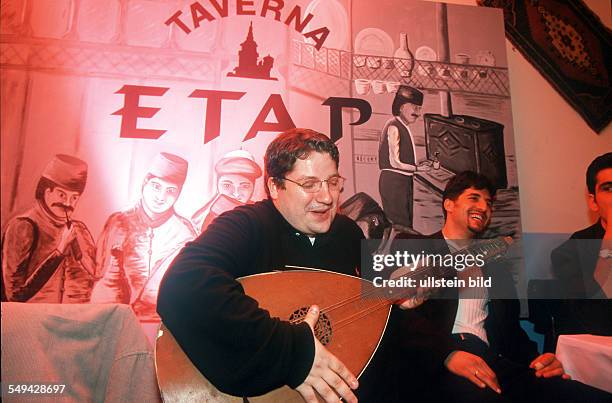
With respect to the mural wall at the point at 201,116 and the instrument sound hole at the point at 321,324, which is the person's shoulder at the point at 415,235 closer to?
the mural wall at the point at 201,116

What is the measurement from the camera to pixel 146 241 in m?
1.57

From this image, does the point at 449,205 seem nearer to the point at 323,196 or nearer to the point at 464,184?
the point at 464,184

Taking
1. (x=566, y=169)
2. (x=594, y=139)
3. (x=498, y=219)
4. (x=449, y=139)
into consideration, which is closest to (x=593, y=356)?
(x=498, y=219)

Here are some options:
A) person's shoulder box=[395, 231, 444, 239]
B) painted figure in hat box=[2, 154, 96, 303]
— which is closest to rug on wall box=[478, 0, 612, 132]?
person's shoulder box=[395, 231, 444, 239]

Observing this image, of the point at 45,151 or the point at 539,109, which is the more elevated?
the point at 539,109

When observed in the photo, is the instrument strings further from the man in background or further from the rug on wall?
the rug on wall

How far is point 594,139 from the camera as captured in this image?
2.01 m

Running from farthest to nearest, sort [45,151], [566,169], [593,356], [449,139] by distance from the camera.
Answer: [566,169] → [449,139] → [45,151] → [593,356]

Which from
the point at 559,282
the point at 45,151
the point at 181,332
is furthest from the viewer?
the point at 559,282

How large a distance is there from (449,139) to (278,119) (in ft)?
2.31

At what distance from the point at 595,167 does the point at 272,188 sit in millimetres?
1497

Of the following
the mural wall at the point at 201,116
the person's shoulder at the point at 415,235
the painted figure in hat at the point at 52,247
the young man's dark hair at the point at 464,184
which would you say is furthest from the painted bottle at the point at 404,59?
the painted figure in hat at the point at 52,247

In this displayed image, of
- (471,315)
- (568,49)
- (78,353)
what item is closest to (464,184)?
(471,315)

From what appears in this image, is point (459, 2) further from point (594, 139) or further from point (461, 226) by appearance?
point (461, 226)
